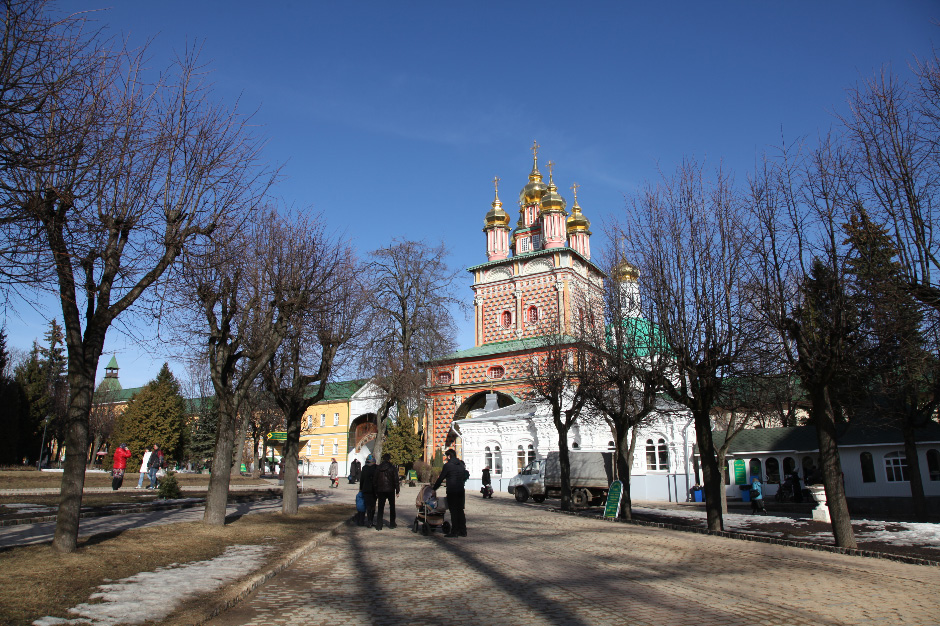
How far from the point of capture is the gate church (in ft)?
106

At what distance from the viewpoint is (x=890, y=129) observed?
465 inches

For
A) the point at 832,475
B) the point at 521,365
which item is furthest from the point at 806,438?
the point at 832,475

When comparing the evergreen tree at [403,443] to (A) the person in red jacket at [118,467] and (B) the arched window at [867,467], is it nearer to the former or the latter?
(A) the person in red jacket at [118,467]

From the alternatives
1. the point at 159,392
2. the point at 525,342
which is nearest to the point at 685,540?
the point at 525,342

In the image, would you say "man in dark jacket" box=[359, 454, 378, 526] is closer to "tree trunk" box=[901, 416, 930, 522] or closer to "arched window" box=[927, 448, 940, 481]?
"tree trunk" box=[901, 416, 930, 522]

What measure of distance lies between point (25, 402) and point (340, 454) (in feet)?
84.2

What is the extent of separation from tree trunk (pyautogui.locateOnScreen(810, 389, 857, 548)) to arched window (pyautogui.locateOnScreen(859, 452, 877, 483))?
18072mm

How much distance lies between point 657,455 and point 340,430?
35762 mm

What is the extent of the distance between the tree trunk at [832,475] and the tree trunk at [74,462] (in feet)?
41.4

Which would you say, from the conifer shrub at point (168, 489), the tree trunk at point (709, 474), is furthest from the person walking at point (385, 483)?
the conifer shrub at point (168, 489)

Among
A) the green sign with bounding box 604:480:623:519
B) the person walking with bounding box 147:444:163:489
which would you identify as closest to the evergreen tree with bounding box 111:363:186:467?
the person walking with bounding box 147:444:163:489

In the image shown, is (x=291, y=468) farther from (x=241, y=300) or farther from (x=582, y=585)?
(x=582, y=585)

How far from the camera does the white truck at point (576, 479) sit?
25531mm

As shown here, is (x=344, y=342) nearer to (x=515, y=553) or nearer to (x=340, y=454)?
(x=515, y=553)
